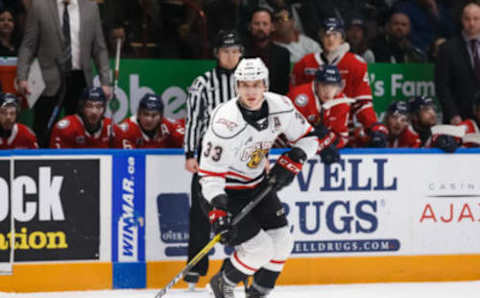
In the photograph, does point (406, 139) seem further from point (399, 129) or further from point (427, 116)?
point (427, 116)

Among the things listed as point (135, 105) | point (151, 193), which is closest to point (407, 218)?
point (151, 193)

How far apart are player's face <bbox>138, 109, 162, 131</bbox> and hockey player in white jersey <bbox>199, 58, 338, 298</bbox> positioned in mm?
1417

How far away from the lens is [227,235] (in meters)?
4.48

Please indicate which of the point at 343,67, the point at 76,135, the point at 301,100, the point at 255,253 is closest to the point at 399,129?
the point at 343,67

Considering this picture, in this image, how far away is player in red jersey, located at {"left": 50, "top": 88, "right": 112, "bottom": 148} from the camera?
5.95 m

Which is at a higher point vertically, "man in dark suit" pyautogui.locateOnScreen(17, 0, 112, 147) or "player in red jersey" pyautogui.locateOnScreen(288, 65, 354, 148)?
"man in dark suit" pyautogui.locateOnScreen(17, 0, 112, 147)

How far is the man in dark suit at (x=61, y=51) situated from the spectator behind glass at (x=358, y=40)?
2.02 m

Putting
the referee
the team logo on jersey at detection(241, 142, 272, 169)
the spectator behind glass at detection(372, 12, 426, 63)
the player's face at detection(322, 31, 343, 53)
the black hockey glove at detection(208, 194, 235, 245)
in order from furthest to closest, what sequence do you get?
the spectator behind glass at detection(372, 12, 426, 63)
the player's face at detection(322, 31, 343, 53)
the referee
the team logo on jersey at detection(241, 142, 272, 169)
the black hockey glove at detection(208, 194, 235, 245)

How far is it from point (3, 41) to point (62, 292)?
1.98 metres

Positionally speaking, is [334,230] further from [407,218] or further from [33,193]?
[33,193]

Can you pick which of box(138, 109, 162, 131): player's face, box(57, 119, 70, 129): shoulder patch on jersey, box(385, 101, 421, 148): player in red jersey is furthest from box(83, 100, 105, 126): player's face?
box(385, 101, 421, 148): player in red jersey

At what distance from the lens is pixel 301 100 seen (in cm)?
588

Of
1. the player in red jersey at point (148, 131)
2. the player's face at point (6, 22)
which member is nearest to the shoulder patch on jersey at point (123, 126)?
the player in red jersey at point (148, 131)

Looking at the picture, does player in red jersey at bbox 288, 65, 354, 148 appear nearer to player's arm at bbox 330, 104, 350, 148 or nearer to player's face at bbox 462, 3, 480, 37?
player's arm at bbox 330, 104, 350, 148
